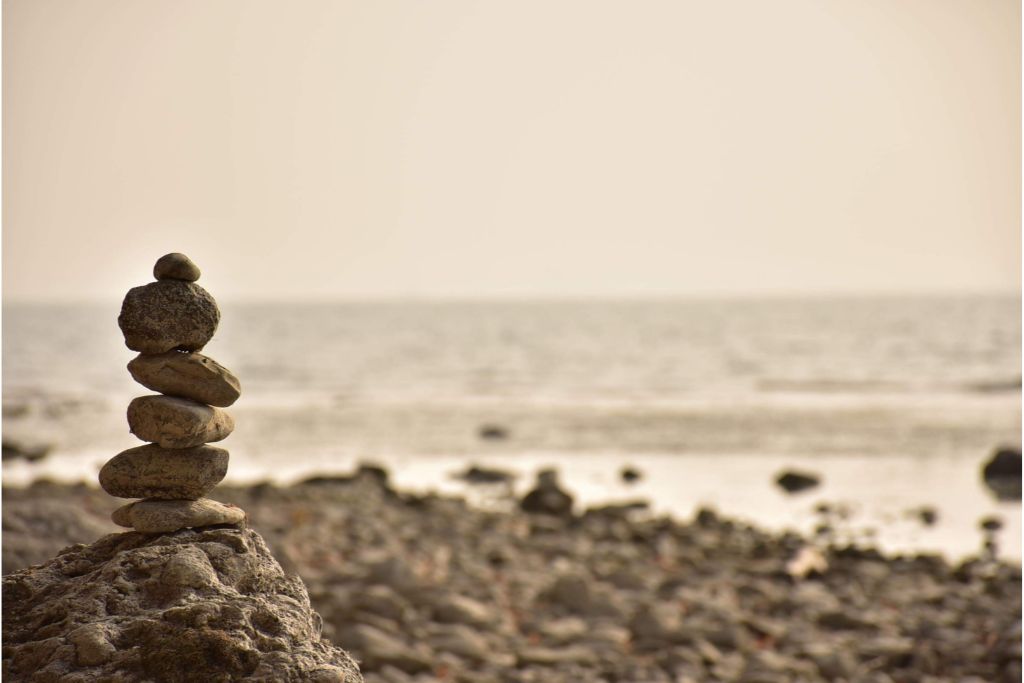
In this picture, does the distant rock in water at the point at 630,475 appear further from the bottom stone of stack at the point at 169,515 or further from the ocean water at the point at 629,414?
the bottom stone of stack at the point at 169,515

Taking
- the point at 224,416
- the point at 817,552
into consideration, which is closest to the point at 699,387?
the point at 817,552

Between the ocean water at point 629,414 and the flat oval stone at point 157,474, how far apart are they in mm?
1393

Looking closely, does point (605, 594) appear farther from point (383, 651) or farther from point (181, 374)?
point (181, 374)

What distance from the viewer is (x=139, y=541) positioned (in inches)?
177

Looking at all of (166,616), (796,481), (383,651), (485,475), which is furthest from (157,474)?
(796,481)

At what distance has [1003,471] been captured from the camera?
766 inches

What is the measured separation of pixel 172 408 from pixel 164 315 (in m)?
0.39

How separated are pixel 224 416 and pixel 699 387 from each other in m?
35.4

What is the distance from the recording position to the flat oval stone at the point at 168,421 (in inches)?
176

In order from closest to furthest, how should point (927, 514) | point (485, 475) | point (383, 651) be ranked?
point (383, 651)
point (927, 514)
point (485, 475)

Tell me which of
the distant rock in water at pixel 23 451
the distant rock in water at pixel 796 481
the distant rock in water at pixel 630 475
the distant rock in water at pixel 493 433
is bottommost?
the distant rock in water at pixel 796 481

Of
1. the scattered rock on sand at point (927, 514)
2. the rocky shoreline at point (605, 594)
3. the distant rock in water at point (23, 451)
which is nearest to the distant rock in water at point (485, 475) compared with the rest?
the rocky shoreline at point (605, 594)

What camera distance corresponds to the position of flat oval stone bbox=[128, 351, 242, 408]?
4.53 meters

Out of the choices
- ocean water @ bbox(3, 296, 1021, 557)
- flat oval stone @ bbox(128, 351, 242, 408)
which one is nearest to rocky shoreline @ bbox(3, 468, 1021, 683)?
ocean water @ bbox(3, 296, 1021, 557)
